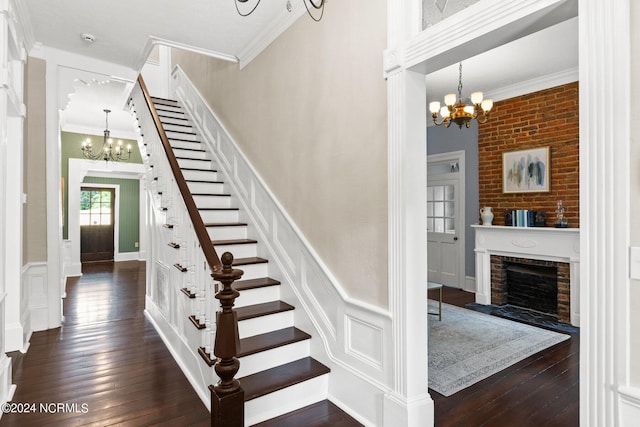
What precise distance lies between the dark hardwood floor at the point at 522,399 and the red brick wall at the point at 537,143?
85.2 inches

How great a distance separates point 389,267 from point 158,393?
75.8 inches

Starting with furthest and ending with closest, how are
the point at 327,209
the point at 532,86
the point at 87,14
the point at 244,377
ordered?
the point at 532,86
the point at 87,14
the point at 327,209
the point at 244,377

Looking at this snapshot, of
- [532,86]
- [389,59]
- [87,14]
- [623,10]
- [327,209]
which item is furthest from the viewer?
[532,86]

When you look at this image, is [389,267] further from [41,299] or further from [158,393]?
[41,299]

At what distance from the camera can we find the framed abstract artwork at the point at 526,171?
4801mm

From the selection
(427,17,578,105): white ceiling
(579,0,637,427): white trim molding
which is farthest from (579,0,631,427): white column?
(427,17,578,105): white ceiling

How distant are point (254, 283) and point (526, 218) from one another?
3705mm

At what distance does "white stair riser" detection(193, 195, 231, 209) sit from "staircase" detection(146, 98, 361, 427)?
0.02 meters

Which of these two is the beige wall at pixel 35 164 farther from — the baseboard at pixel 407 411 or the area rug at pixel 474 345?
the area rug at pixel 474 345

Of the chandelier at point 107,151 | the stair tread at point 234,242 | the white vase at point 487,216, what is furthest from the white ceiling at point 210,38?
the chandelier at point 107,151

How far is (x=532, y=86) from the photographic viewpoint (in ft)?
16.0

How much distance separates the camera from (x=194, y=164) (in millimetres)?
4910

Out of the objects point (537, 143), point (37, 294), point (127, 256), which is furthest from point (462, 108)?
point (127, 256)

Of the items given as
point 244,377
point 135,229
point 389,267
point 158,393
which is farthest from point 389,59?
point 135,229
